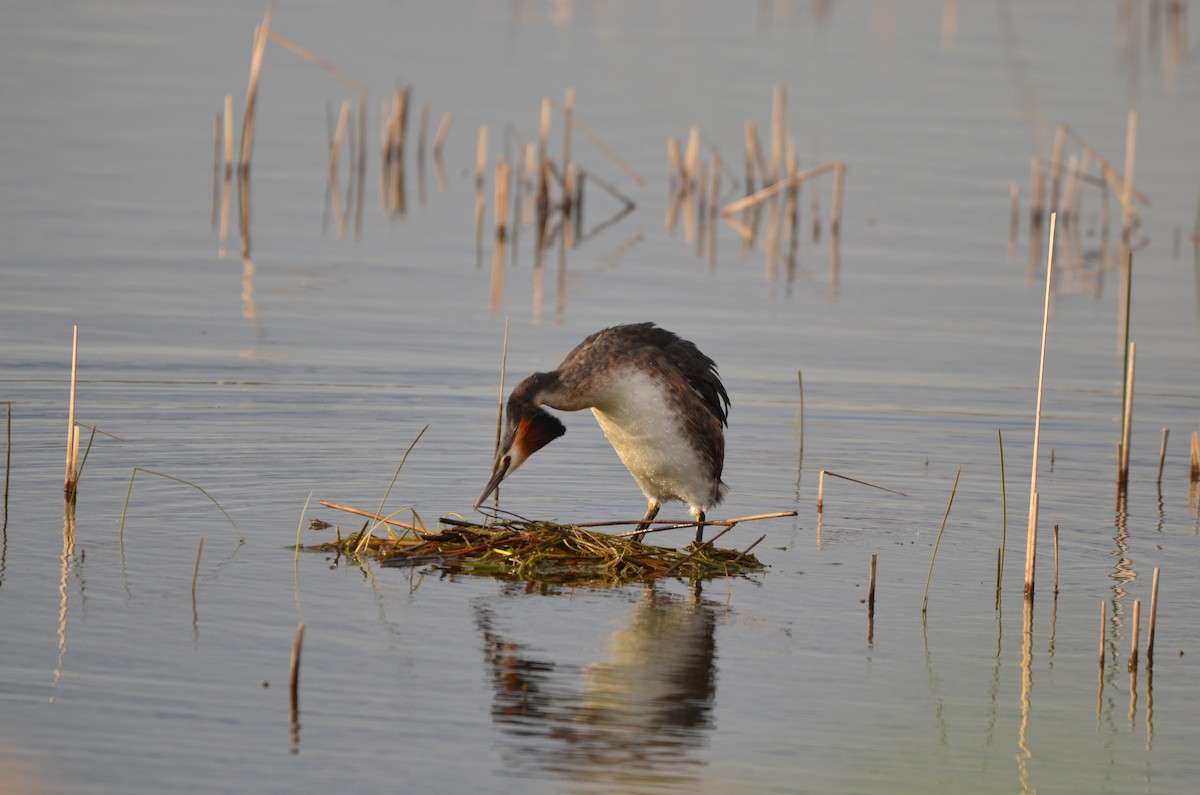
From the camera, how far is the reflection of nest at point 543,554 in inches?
347

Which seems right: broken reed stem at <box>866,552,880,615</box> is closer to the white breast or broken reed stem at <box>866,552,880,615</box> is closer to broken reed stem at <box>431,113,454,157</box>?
the white breast

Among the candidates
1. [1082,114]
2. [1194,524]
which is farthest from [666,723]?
[1082,114]

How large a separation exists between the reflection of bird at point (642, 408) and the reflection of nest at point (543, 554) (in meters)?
0.25

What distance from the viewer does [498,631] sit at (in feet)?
25.4

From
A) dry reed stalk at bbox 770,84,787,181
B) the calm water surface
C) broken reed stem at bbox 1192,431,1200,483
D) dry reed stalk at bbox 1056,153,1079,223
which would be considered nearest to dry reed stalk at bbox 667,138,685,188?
the calm water surface

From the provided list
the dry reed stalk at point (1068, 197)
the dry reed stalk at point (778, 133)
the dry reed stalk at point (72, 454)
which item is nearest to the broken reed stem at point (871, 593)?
the dry reed stalk at point (72, 454)

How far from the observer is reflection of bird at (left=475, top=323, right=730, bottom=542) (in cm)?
905

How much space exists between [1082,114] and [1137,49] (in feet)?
26.8

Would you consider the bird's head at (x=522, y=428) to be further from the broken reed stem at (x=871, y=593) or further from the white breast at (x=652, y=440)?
the broken reed stem at (x=871, y=593)

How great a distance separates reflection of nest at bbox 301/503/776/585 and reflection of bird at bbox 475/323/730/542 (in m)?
0.25

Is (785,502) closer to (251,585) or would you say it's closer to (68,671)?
(251,585)

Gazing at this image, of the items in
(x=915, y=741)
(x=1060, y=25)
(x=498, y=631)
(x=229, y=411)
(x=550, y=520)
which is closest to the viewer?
(x=915, y=741)

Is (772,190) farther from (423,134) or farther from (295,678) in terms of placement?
(295,678)

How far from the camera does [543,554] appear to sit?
8.88 meters
